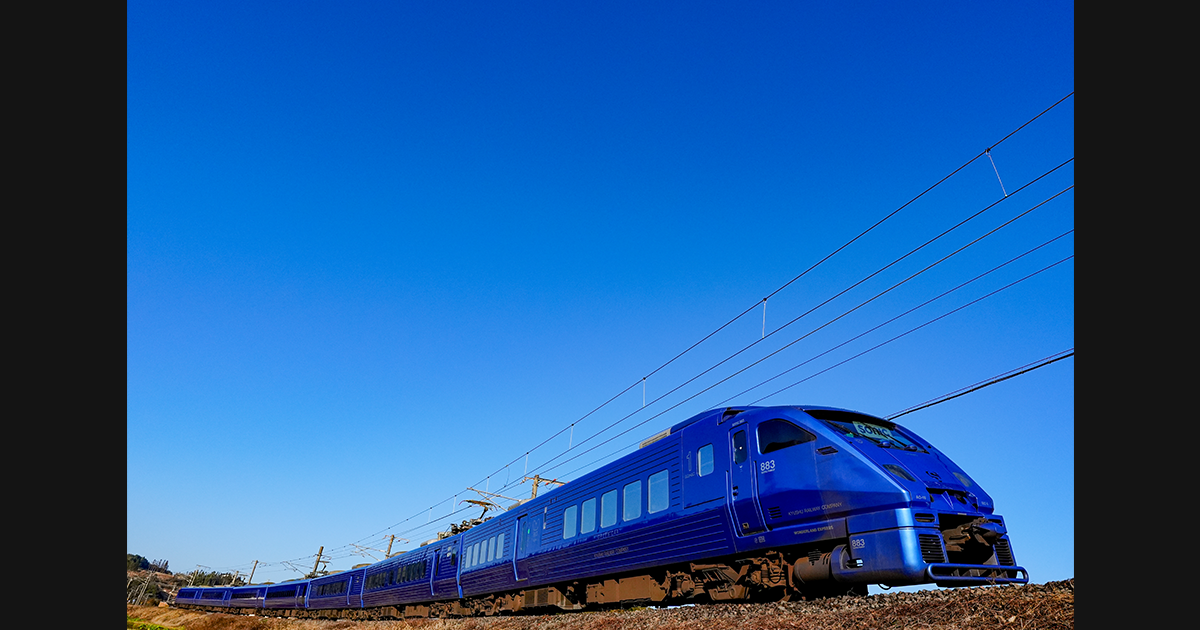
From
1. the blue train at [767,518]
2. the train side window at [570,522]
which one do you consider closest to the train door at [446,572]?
the blue train at [767,518]

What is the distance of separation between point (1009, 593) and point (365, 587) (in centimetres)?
3278

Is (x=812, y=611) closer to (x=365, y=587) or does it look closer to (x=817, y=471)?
(x=817, y=471)

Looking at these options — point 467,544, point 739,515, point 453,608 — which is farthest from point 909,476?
point 453,608

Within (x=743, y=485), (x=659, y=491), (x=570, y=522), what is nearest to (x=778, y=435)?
(x=743, y=485)

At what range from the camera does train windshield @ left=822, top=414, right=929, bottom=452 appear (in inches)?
395

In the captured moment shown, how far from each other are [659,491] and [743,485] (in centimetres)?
246

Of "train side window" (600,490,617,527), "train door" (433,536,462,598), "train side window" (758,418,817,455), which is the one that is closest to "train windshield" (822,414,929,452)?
"train side window" (758,418,817,455)

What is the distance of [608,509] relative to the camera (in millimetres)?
14055

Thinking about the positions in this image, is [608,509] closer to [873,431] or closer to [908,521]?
[873,431]

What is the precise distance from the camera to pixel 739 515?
33.6ft

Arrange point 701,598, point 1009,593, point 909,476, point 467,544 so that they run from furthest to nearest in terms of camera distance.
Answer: point 467,544 → point 701,598 → point 909,476 → point 1009,593

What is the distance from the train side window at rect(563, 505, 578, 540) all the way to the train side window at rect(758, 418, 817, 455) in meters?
6.68

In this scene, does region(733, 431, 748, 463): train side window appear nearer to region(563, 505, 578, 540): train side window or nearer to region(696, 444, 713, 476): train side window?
region(696, 444, 713, 476): train side window

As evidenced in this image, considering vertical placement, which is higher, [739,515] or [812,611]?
[739,515]
